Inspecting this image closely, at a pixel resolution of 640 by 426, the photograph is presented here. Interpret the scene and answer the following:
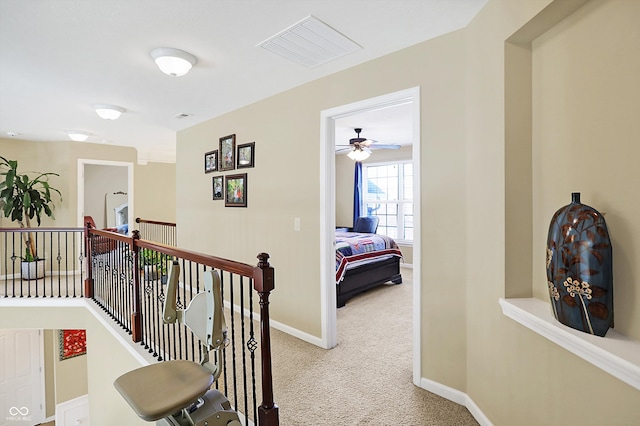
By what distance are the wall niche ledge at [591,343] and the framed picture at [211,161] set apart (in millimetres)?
3775

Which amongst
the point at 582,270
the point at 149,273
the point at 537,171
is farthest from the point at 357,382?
the point at 149,273

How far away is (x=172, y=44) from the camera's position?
2.41 metres

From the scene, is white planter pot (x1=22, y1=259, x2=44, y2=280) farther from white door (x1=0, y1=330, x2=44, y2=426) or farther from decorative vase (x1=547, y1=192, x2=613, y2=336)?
decorative vase (x1=547, y1=192, x2=613, y2=336)

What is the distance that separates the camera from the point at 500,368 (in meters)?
1.81

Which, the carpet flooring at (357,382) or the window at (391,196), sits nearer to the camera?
the carpet flooring at (357,382)

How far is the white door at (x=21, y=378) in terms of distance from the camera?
19.0 feet

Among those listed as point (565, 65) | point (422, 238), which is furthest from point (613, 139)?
point (422, 238)

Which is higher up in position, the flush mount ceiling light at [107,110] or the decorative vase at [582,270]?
the flush mount ceiling light at [107,110]

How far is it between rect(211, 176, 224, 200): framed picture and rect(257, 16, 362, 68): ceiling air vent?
210 cm

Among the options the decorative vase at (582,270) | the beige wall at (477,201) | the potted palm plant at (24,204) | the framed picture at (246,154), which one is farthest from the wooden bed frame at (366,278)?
the potted palm plant at (24,204)

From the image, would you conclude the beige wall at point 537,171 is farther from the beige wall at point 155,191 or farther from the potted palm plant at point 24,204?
the beige wall at point 155,191

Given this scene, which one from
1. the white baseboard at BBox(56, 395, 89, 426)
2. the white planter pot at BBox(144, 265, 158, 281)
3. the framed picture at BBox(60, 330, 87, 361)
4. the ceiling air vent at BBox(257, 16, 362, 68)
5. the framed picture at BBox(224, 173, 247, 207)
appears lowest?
the white baseboard at BBox(56, 395, 89, 426)

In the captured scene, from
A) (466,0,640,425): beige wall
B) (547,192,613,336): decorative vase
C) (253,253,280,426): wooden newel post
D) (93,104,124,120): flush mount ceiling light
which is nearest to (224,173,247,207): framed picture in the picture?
(93,104,124,120): flush mount ceiling light

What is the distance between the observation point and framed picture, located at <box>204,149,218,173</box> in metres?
4.38
